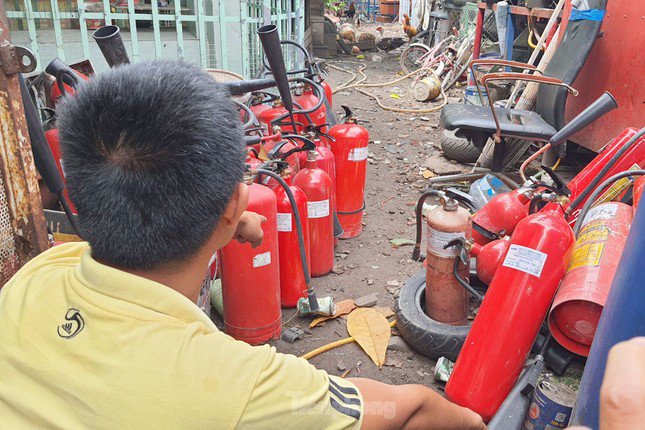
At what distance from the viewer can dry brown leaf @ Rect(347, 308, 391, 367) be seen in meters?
2.40

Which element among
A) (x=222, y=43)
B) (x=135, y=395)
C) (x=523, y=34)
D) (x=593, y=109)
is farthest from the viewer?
(x=523, y=34)

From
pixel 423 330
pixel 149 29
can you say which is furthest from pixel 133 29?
pixel 423 330

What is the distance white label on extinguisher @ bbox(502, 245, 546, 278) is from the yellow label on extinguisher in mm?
132

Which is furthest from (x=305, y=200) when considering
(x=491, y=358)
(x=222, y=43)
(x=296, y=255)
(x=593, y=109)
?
(x=222, y=43)

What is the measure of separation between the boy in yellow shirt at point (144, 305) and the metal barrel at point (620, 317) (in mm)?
687

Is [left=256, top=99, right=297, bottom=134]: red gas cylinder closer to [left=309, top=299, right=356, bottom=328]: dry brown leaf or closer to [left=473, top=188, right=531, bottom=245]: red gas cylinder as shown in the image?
[left=309, top=299, right=356, bottom=328]: dry brown leaf

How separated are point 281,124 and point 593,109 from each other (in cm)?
182

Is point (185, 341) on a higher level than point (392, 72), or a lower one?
higher

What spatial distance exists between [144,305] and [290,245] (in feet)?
6.19

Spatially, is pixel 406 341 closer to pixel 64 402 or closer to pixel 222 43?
pixel 64 402

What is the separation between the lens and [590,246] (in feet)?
6.04

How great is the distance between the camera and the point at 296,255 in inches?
106

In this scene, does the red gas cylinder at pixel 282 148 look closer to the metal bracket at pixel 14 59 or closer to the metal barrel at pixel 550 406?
the metal bracket at pixel 14 59

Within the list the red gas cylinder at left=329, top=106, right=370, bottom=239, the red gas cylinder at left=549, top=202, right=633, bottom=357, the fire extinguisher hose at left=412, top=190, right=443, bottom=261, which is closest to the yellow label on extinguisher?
the red gas cylinder at left=549, top=202, right=633, bottom=357
